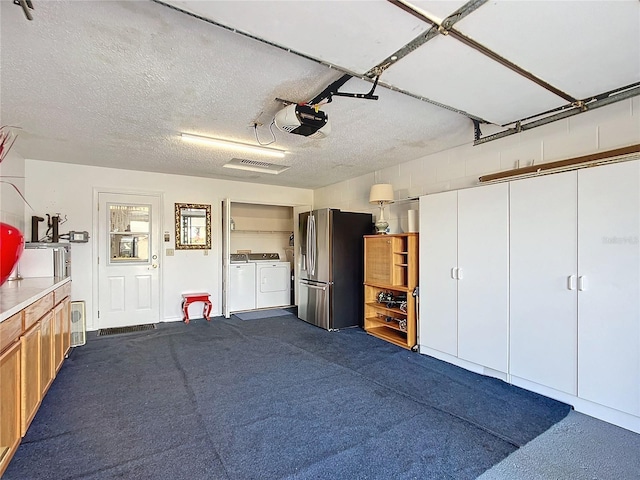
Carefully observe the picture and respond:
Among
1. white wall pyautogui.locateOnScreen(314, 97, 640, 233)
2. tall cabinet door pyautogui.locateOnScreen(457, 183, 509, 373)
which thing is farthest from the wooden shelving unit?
tall cabinet door pyautogui.locateOnScreen(457, 183, 509, 373)

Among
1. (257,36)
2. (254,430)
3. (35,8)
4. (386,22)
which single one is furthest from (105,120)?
(254,430)

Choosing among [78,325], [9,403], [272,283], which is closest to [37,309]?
[9,403]

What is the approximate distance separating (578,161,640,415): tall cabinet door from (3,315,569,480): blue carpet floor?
44 centimetres

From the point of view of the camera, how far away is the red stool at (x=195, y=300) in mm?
5445

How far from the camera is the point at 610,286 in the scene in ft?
7.92

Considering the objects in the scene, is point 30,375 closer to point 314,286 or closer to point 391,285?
point 314,286

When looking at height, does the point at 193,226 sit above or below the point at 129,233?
above

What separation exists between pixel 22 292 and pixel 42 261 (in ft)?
4.32

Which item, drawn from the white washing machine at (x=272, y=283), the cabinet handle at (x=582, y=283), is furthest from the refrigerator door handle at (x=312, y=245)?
the cabinet handle at (x=582, y=283)

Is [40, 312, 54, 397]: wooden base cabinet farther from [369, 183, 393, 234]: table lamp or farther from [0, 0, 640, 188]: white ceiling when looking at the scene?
[369, 183, 393, 234]: table lamp

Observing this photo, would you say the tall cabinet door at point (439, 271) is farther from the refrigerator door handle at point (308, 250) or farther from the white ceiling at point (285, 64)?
the refrigerator door handle at point (308, 250)

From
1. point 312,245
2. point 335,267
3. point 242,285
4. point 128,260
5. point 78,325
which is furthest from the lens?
point 242,285

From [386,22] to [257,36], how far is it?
677 millimetres

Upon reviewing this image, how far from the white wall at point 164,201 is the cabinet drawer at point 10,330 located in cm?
337
